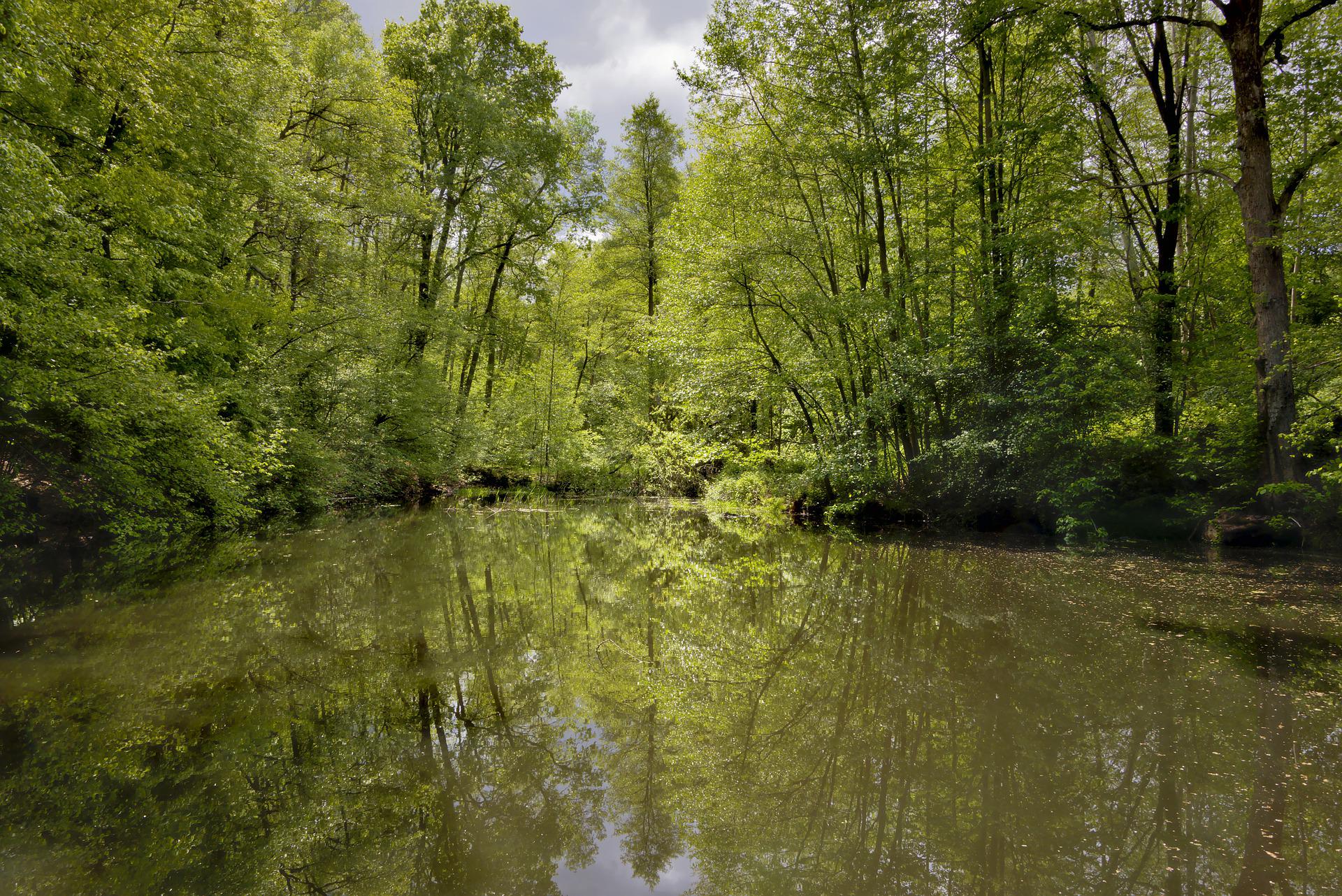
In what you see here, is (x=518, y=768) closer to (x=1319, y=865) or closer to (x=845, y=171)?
(x=1319, y=865)

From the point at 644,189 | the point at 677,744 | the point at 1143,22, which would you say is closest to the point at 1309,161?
the point at 1143,22

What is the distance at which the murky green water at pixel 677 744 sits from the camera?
6.68ft

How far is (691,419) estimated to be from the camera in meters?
18.0

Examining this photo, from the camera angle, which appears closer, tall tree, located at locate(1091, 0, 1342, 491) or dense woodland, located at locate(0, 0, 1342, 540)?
dense woodland, located at locate(0, 0, 1342, 540)

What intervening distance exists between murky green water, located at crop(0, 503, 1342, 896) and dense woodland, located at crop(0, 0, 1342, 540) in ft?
10.7

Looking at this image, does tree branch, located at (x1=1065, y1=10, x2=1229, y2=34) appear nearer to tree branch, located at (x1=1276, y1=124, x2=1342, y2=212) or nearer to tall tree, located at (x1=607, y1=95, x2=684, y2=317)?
tree branch, located at (x1=1276, y1=124, x2=1342, y2=212)

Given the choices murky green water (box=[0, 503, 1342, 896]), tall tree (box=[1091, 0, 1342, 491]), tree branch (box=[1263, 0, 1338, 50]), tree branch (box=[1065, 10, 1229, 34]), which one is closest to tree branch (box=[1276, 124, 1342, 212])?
tall tree (box=[1091, 0, 1342, 491])

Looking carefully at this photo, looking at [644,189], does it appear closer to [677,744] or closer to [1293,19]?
[1293,19]

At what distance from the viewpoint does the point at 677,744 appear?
9.45 ft

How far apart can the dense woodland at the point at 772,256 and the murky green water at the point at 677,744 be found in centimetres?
327

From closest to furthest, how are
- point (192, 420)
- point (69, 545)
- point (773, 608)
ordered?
point (773, 608) → point (192, 420) → point (69, 545)

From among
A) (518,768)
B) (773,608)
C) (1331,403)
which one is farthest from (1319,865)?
(1331,403)

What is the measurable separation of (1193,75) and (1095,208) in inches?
159

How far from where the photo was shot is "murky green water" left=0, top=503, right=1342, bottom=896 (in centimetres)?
204
